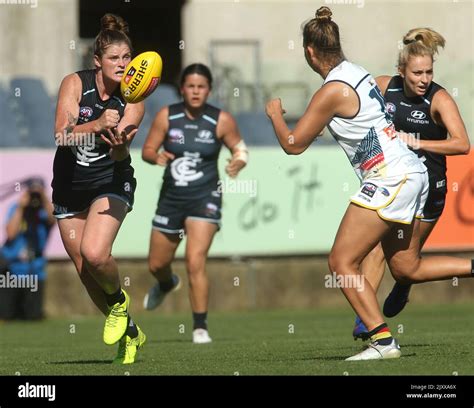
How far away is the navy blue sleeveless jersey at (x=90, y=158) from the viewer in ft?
30.1

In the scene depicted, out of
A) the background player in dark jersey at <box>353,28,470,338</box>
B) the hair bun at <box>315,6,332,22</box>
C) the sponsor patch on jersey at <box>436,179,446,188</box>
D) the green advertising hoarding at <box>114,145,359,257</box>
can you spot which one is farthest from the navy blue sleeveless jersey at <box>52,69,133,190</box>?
the green advertising hoarding at <box>114,145,359,257</box>

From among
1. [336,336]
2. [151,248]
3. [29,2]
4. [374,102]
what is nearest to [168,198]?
[151,248]

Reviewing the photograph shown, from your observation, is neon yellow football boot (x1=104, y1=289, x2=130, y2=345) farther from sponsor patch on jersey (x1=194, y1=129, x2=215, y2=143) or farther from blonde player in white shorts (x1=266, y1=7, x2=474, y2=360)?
sponsor patch on jersey (x1=194, y1=129, x2=215, y2=143)

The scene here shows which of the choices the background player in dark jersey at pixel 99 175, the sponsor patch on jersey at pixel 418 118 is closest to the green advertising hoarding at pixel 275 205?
the sponsor patch on jersey at pixel 418 118

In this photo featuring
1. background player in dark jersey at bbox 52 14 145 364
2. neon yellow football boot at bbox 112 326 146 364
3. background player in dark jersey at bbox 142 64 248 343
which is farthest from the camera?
background player in dark jersey at bbox 142 64 248 343

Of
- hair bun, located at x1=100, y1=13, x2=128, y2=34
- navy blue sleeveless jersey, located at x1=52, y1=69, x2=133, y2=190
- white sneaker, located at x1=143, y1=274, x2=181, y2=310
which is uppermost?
hair bun, located at x1=100, y1=13, x2=128, y2=34

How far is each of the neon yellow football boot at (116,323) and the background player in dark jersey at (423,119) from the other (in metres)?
1.69

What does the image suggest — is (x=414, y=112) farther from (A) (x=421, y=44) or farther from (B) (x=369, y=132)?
(B) (x=369, y=132)

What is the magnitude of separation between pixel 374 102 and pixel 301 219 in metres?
8.94

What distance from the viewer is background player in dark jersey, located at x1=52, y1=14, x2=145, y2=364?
9023mm

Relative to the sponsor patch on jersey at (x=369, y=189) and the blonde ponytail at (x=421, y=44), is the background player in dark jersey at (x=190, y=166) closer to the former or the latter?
the blonde ponytail at (x=421, y=44)

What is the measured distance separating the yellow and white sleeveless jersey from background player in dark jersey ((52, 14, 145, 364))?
4.84ft
